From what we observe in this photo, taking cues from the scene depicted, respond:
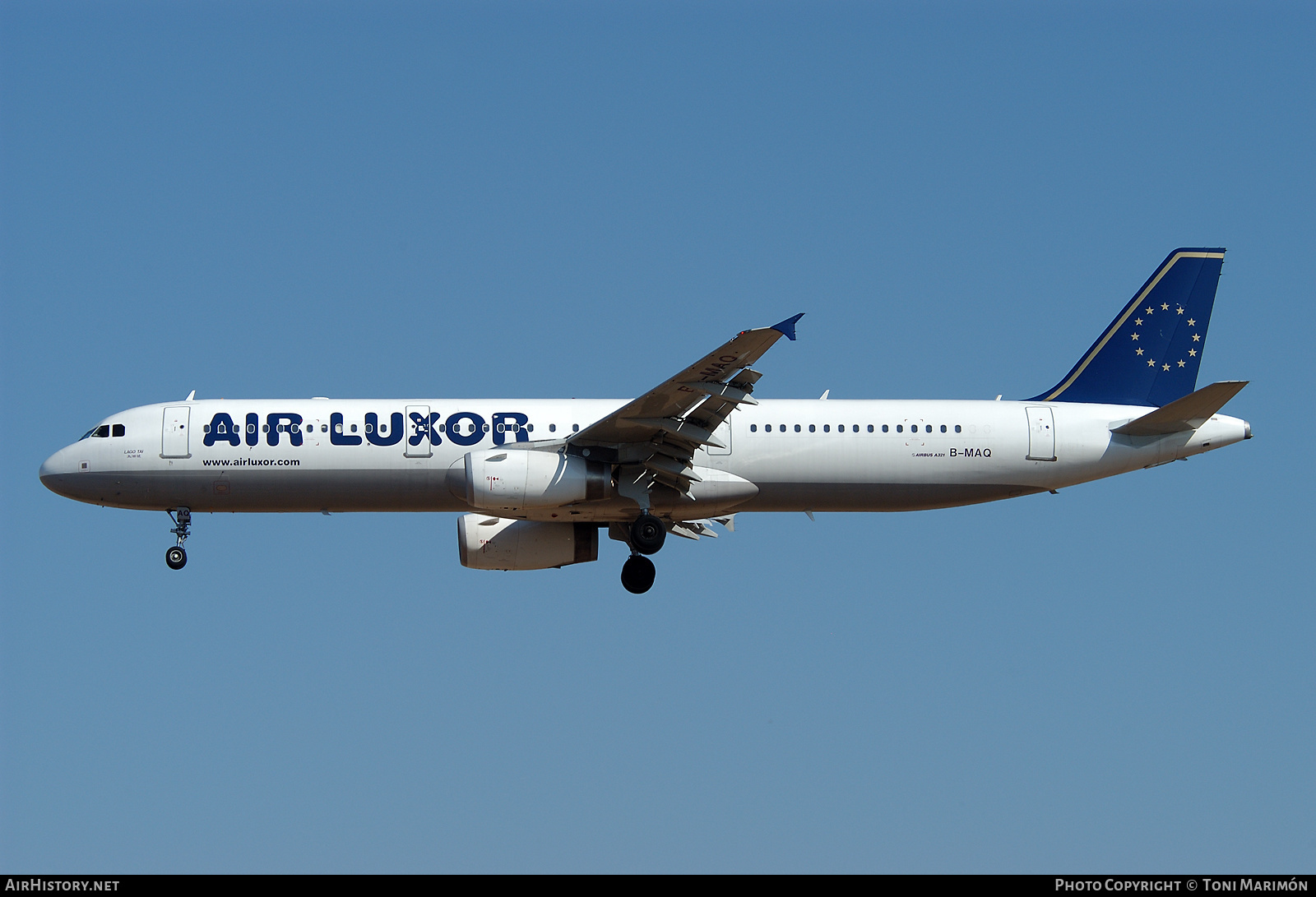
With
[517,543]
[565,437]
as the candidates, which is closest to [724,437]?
[565,437]

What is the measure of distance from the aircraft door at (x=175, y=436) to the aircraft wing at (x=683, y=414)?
8765 millimetres

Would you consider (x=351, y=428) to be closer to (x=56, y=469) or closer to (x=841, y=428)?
(x=56, y=469)

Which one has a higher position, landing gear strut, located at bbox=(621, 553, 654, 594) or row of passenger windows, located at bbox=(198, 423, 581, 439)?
Result: row of passenger windows, located at bbox=(198, 423, 581, 439)

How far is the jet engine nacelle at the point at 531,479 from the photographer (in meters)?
31.8

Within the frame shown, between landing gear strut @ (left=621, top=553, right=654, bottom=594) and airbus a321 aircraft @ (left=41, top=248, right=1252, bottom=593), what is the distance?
0.06 metres

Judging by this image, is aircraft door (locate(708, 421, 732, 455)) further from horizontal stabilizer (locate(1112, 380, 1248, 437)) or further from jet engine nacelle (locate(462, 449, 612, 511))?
horizontal stabilizer (locate(1112, 380, 1248, 437))

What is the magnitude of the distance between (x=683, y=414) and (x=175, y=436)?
38.1 ft

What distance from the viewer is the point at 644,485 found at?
33250mm

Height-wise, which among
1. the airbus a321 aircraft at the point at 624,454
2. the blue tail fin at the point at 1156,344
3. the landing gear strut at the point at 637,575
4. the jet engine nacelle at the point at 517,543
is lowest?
the landing gear strut at the point at 637,575

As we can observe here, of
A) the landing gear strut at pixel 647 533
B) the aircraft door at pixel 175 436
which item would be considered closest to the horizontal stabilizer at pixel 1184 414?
the landing gear strut at pixel 647 533

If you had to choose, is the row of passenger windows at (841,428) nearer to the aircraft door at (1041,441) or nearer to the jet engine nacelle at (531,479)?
the aircraft door at (1041,441)

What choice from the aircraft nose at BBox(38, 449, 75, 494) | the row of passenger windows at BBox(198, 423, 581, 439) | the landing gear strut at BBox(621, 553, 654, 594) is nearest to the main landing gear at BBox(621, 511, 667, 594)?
the landing gear strut at BBox(621, 553, 654, 594)

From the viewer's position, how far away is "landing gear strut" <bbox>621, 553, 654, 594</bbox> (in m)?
35.6
